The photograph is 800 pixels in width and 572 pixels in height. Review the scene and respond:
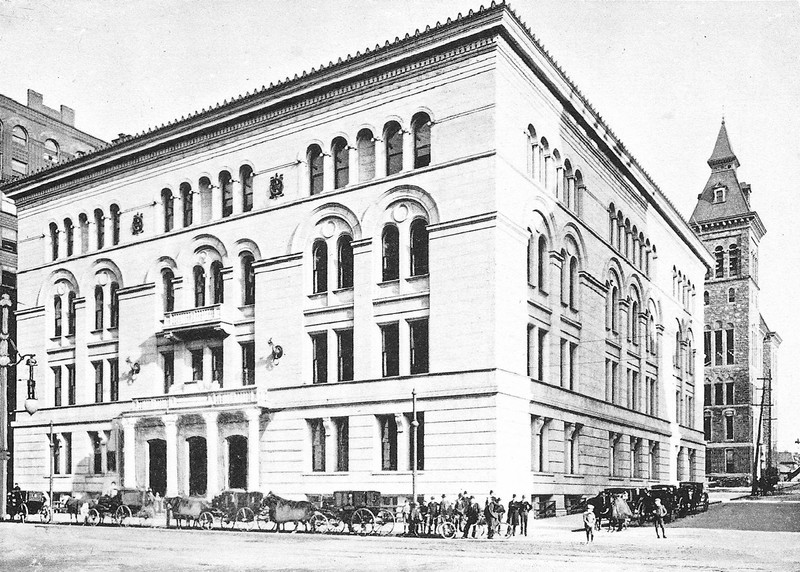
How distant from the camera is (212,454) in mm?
39375

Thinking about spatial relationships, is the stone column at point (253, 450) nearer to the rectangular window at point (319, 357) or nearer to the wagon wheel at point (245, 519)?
the rectangular window at point (319, 357)

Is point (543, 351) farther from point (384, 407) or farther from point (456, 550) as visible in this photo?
point (456, 550)

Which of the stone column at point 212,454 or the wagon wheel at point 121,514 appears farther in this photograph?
the stone column at point 212,454

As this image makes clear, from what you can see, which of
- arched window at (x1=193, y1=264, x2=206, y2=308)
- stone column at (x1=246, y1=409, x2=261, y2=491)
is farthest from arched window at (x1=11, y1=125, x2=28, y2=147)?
stone column at (x1=246, y1=409, x2=261, y2=491)

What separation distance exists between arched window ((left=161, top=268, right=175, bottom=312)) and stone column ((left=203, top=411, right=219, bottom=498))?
719cm

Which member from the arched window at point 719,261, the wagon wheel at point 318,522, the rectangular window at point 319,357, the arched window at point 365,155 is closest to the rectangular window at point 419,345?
the rectangular window at point 319,357

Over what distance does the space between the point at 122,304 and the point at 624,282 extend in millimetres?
26303

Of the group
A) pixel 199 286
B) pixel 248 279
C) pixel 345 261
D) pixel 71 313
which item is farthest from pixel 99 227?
pixel 345 261

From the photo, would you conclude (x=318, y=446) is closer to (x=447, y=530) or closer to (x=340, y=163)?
(x=447, y=530)

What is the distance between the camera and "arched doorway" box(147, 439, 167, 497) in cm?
4231

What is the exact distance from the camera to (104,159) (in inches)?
1838

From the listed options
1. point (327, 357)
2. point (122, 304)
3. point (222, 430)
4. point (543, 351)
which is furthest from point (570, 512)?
point (122, 304)

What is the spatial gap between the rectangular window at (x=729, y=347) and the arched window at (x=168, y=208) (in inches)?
2613

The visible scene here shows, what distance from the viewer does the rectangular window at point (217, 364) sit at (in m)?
41.7
